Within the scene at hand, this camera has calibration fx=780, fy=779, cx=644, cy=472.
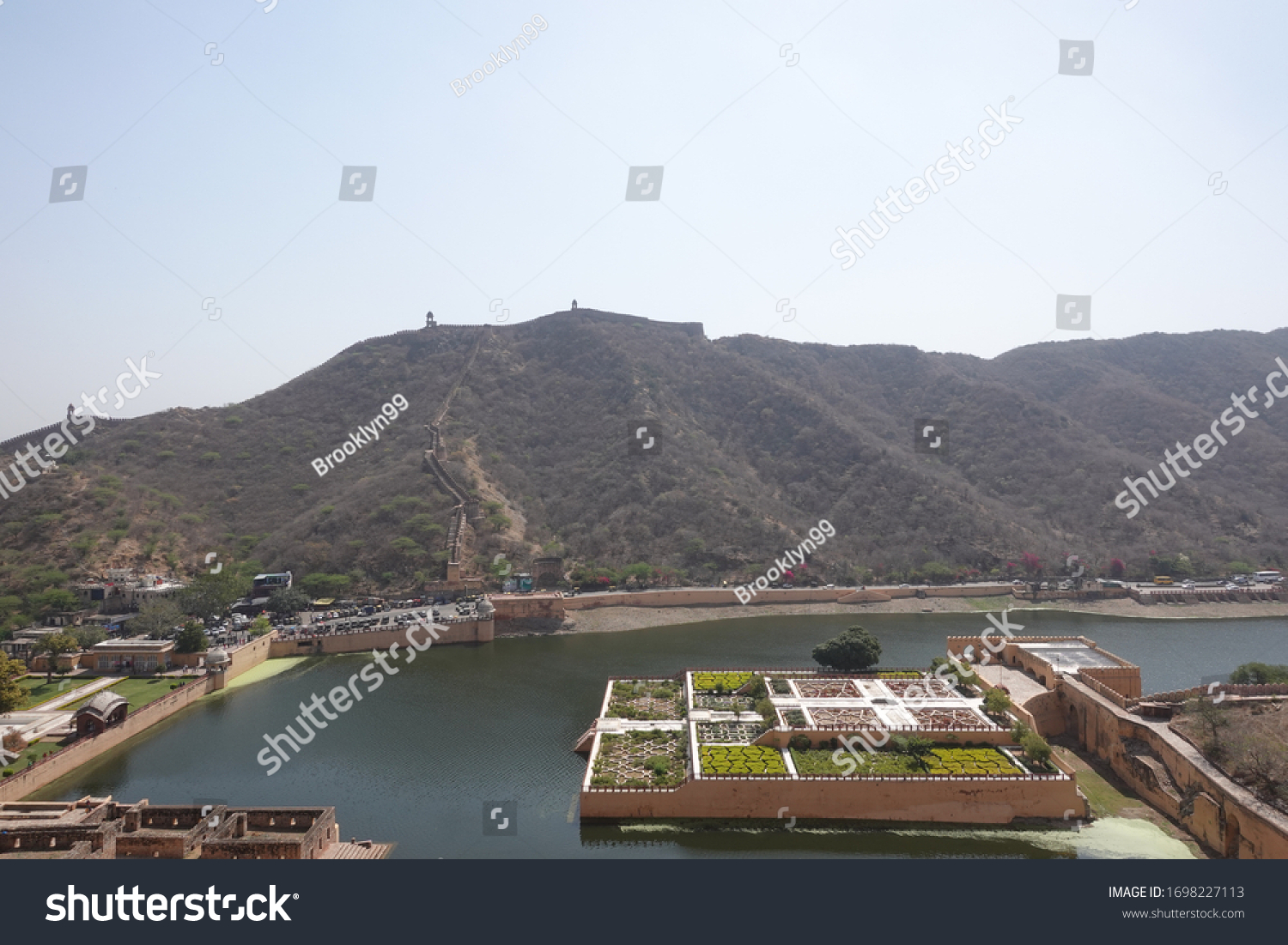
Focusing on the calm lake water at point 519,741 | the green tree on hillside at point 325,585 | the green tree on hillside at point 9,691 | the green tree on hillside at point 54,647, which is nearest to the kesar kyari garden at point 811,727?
the calm lake water at point 519,741

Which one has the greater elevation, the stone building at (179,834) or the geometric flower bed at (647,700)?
the geometric flower bed at (647,700)

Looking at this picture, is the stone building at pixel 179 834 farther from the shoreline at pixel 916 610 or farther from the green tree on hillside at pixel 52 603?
the shoreline at pixel 916 610

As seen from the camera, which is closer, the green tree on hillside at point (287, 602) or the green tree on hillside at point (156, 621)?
the green tree on hillside at point (156, 621)

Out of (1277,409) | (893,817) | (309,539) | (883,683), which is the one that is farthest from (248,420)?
(1277,409)

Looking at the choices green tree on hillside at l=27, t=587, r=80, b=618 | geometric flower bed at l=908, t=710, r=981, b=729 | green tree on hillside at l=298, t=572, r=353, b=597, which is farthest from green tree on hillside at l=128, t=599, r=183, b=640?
geometric flower bed at l=908, t=710, r=981, b=729

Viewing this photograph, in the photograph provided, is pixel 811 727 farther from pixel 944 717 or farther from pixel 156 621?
pixel 156 621

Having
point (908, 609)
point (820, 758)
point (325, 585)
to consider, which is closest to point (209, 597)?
point (325, 585)

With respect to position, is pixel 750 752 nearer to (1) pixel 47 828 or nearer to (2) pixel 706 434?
(1) pixel 47 828

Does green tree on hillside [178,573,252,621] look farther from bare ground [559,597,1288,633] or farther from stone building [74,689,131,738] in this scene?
bare ground [559,597,1288,633]
